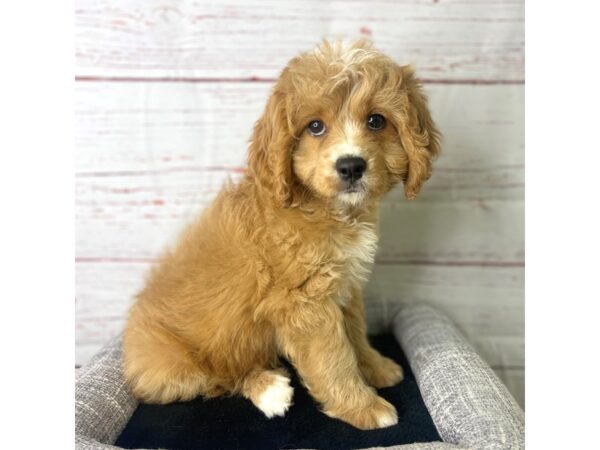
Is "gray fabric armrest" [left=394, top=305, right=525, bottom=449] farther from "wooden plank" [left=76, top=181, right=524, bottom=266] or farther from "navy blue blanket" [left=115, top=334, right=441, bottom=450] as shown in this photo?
"wooden plank" [left=76, top=181, right=524, bottom=266]

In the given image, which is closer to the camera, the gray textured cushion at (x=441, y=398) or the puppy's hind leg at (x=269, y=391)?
the gray textured cushion at (x=441, y=398)

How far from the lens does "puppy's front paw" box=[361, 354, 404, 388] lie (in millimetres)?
2414

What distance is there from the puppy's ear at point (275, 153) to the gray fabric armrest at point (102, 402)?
1085 millimetres


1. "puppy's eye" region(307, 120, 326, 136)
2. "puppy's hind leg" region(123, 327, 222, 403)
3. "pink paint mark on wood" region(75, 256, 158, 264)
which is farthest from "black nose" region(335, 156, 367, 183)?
"pink paint mark on wood" region(75, 256, 158, 264)

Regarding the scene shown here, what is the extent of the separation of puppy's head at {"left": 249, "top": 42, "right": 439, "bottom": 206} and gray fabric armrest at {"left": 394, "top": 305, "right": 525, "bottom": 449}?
0.84 meters

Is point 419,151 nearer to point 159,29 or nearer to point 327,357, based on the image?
point 327,357

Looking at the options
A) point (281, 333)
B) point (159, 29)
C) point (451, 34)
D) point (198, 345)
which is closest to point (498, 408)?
point (281, 333)

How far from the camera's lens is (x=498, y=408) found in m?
1.96

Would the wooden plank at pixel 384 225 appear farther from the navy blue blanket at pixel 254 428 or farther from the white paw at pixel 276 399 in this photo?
the white paw at pixel 276 399

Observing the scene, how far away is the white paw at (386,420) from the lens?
2.05 meters

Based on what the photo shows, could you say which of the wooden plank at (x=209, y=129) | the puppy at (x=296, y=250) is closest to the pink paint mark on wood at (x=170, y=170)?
the wooden plank at (x=209, y=129)

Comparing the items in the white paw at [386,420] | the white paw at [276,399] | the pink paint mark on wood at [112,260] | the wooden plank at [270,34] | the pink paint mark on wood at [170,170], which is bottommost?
the white paw at [386,420]

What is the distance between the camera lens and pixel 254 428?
2.08 m

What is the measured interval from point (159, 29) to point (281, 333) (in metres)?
1.79
